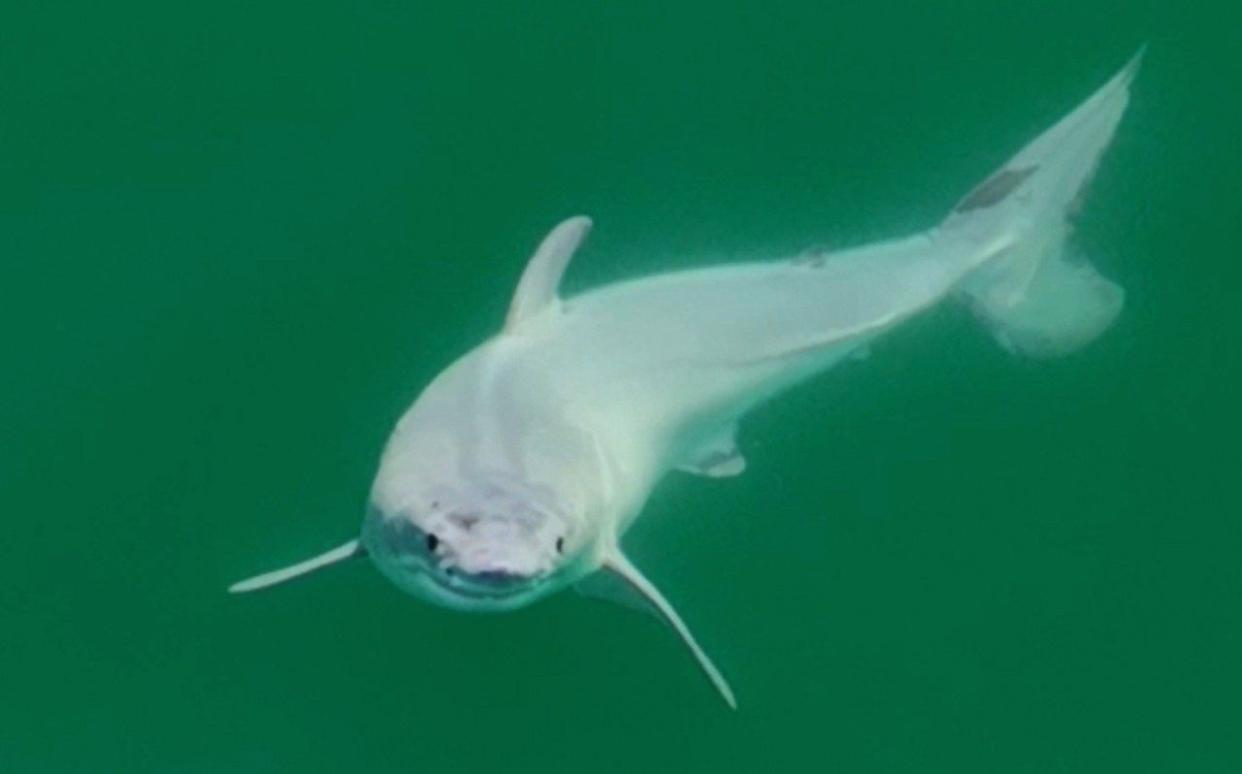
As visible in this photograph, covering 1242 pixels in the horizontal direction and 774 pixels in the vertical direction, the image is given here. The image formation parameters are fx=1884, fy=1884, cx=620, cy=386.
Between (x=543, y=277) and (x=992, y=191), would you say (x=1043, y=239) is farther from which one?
(x=543, y=277)

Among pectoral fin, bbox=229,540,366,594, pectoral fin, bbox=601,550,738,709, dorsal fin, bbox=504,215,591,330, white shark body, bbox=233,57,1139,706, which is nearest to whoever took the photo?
white shark body, bbox=233,57,1139,706

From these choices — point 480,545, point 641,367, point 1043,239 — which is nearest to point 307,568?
point 480,545

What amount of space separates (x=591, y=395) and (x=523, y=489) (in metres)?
1.29

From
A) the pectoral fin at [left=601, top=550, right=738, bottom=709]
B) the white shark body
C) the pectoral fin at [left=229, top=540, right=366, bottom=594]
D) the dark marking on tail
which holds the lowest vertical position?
the pectoral fin at [left=601, top=550, right=738, bottom=709]

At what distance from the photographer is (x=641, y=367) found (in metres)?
8.71

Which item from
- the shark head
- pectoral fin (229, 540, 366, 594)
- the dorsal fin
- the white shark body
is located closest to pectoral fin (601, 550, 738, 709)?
the white shark body

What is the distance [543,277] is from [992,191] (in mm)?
3190

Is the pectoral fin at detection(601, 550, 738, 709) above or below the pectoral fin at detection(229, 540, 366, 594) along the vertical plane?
below

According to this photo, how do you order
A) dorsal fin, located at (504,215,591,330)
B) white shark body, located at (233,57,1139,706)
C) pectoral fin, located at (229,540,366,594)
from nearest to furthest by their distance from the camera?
white shark body, located at (233,57,1139,706), pectoral fin, located at (229,540,366,594), dorsal fin, located at (504,215,591,330)

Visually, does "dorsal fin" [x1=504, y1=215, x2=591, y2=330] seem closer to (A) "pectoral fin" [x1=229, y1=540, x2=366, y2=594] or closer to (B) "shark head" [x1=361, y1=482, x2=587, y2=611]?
(A) "pectoral fin" [x1=229, y1=540, x2=366, y2=594]

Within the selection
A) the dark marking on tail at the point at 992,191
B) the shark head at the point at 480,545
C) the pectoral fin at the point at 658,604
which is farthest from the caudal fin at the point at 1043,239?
the shark head at the point at 480,545

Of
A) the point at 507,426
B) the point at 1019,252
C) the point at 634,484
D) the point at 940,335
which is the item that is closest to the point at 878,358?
the point at 940,335

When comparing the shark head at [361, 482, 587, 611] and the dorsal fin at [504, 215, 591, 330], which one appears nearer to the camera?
the shark head at [361, 482, 587, 611]

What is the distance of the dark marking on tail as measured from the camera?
10797mm
